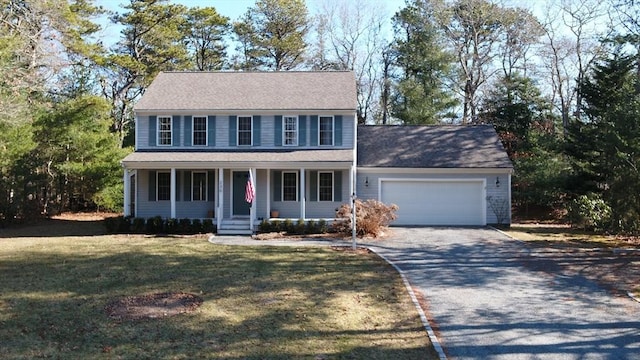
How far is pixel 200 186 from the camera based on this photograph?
21.6 m

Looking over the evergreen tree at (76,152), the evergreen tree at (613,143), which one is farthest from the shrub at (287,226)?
the evergreen tree at (76,152)

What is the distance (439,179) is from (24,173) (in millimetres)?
18439

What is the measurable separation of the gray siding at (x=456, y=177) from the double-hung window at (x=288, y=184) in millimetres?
2781

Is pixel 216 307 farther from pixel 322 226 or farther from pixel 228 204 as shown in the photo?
pixel 228 204

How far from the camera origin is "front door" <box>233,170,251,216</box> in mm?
21422

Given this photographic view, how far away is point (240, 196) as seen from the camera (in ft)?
70.4

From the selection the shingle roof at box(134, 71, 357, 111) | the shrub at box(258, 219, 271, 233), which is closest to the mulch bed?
the shrub at box(258, 219, 271, 233)

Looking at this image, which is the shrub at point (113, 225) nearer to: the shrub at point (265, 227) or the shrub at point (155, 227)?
the shrub at point (155, 227)

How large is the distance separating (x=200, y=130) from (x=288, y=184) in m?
4.38

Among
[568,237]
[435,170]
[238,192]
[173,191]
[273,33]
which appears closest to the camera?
[568,237]

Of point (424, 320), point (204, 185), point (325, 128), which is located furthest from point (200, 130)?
point (424, 320)

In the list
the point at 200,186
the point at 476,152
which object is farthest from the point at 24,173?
the point at 476,152

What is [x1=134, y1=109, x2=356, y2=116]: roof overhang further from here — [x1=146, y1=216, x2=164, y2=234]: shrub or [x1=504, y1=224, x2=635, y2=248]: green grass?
[x1=504, y1=224, x2=635, y2=248]: green grass

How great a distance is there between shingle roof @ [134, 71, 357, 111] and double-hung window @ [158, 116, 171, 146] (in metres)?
0.50
